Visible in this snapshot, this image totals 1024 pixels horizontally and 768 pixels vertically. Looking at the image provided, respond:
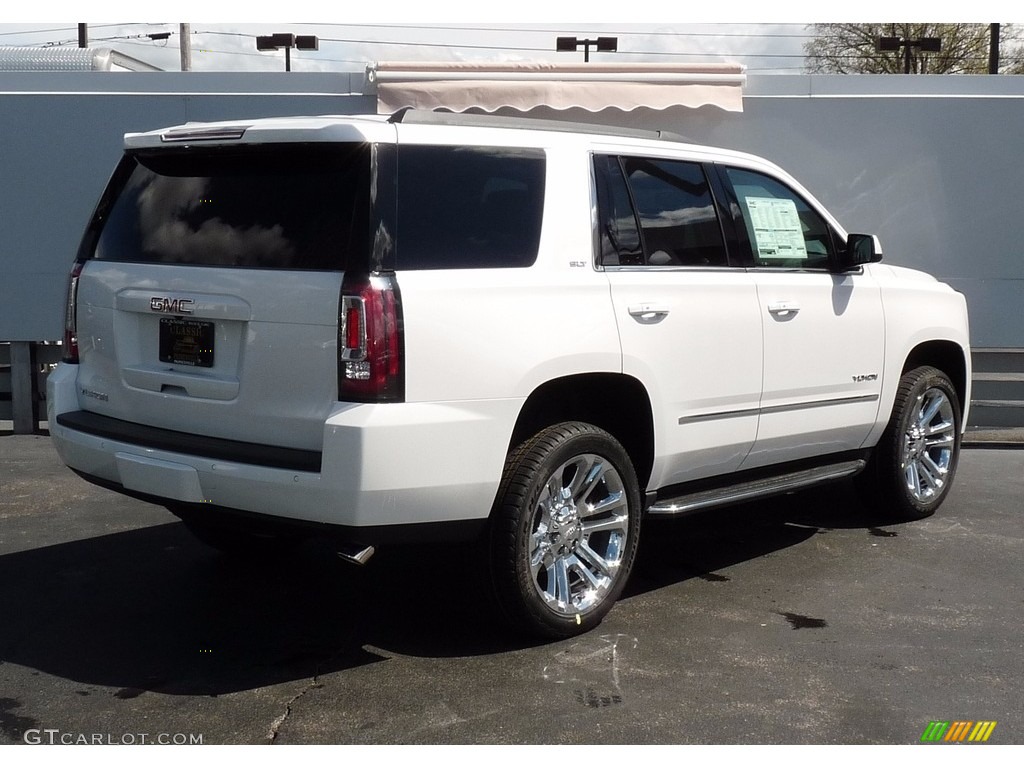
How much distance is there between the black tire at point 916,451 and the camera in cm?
596

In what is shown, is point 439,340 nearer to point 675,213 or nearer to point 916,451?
point 675,213

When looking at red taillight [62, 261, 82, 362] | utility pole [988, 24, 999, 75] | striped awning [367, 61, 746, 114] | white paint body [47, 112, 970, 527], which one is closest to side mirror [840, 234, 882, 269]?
white paint body [47, 112, 970, 527]

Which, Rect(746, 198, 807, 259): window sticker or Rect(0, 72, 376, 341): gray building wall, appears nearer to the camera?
Rect(746, 198, 807, 259): window sticker

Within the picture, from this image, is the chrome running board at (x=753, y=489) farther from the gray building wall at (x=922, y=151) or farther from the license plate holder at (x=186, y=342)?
the gray building wall at (x=922, y=151)

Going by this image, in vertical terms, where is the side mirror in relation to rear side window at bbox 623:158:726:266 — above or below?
below

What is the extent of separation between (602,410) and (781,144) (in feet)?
18.4

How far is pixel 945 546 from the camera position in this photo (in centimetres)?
576

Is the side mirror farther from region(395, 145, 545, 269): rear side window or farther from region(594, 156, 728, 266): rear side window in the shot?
region(395, 145, 545, 269): rear side window

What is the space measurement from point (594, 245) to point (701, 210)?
31.0 inches

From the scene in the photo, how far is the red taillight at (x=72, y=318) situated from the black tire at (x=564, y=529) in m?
1.83

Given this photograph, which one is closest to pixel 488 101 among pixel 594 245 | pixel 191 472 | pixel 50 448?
pixel 50 448

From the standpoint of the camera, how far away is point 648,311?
14.5 feet

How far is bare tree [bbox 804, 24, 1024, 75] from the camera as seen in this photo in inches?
1230

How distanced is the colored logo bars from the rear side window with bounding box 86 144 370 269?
2269 millimetres
